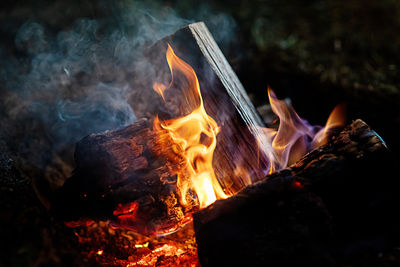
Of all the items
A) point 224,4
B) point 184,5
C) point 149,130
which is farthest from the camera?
point 224,4

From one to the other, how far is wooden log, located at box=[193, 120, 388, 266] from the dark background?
0.67 feet

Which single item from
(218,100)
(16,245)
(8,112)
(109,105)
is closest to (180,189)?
(218,100)

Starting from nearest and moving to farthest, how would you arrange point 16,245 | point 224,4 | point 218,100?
point 16,245, point 218,100, point 224,4

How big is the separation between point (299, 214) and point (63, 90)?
10.2ft

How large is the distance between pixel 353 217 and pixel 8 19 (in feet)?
15.3

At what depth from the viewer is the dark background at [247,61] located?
5.83ft

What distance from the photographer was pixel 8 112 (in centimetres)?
315

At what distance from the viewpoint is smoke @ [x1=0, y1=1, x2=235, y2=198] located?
3066 millimetres

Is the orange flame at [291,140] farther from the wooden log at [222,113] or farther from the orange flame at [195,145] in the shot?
the orange flame at [195,145]

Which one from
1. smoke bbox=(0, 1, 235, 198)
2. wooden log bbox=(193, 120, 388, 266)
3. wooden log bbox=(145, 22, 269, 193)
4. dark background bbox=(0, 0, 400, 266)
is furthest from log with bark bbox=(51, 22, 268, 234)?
smoke bbox=(0, 1, 235, 198)

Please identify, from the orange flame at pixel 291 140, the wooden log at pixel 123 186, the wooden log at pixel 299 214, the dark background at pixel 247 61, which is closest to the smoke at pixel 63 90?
the dark background at pixel 247 61

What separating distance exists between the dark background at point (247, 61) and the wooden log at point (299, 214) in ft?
0.67

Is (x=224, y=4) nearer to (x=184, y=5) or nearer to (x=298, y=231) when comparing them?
(x=184, y=5)

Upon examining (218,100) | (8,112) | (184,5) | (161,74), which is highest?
(184,5)
